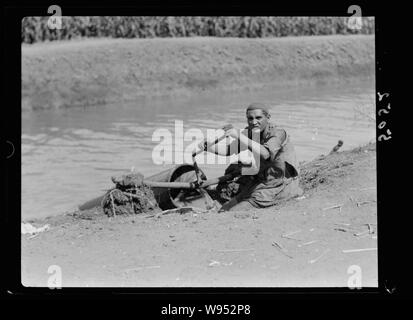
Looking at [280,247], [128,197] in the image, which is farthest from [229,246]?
[128,197]

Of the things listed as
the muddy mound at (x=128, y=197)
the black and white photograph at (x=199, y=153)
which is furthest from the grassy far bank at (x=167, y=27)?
the muddy mound at (x=128, y=197)

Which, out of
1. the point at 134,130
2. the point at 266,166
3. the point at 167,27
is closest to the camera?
the point at 266,166

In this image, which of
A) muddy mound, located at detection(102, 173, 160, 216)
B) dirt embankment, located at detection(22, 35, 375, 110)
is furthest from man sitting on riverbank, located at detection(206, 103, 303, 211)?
dirt embankment, located at detection(22, 35, 375, 110)

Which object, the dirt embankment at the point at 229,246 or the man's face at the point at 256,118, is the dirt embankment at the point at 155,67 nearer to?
the man's face at the point at 256,118

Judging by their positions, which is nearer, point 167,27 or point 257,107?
point 257,107

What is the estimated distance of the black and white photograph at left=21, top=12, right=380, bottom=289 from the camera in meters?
5.14

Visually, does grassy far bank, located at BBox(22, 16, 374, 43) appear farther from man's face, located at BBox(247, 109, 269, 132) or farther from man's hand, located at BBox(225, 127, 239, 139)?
man's hand, located at BBox(225, 127, 239, 139)

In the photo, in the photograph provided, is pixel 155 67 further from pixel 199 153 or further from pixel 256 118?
pixel 256 118

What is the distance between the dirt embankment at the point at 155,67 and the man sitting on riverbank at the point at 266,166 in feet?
24.2

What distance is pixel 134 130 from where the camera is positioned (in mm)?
12734

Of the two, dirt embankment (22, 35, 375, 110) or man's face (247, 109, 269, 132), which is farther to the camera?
dirt embankment (22, 35, 375, 110)

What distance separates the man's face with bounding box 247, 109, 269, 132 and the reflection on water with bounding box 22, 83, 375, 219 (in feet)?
10.8

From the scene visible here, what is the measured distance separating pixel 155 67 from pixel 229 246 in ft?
30.4
